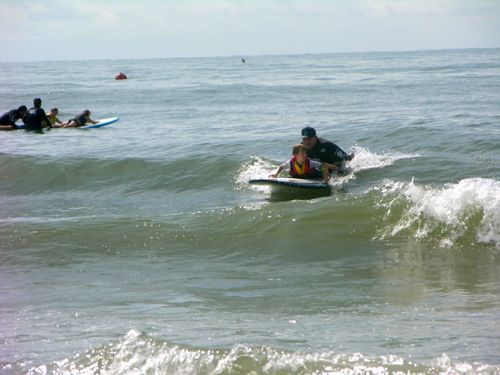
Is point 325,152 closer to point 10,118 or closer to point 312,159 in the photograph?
point 312,159

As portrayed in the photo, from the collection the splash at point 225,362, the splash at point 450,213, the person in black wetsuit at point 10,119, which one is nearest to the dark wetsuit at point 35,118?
the person in black wetsuit at point 10,119

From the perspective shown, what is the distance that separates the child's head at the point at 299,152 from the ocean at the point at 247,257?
82 cm

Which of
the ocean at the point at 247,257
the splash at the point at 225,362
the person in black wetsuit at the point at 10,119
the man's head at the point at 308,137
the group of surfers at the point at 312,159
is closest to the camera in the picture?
the splash at the point at 225,362

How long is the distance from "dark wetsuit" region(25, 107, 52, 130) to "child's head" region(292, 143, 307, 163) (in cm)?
1369

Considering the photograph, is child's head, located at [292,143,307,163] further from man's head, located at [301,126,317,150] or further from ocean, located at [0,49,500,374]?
ocean, located at [0,49,500,374]

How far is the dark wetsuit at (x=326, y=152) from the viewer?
1363 cm

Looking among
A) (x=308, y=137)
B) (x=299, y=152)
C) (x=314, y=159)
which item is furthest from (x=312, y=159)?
(x=308, y=137)

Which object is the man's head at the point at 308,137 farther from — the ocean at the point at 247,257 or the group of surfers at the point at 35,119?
the group of surfers at the point at 35,119

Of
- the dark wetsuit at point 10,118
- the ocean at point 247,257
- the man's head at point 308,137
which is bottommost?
the ocean at point 247,257

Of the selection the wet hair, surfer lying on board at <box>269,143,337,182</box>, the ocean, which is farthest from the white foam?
the wet hair

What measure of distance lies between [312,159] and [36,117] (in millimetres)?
13716

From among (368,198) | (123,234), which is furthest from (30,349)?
(368,198)

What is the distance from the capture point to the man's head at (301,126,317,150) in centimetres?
1281

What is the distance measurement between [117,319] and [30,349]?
101 cm
